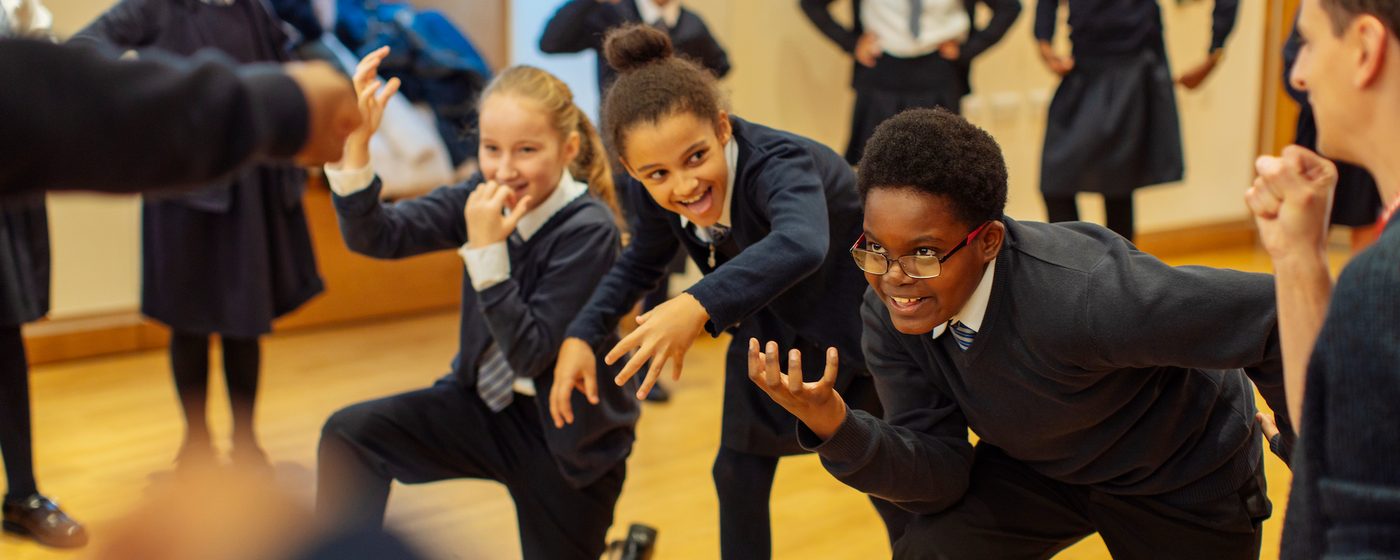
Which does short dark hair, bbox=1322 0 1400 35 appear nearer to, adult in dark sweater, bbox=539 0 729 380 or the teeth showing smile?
Answer: the teeth showing smile

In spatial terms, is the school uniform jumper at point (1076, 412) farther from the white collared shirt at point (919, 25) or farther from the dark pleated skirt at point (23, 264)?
the white collared shirt at point (919, 25)

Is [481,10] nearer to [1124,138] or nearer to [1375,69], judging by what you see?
[1124,138]

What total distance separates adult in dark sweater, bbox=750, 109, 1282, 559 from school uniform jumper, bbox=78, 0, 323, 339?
1.62 metres

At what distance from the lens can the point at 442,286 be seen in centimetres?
466

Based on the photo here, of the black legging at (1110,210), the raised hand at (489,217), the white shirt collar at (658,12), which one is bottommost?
the black legging at (1110,210)

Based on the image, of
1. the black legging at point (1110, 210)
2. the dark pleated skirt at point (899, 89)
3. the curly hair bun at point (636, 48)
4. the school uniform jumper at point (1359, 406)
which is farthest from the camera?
the dark pleated skirt at point (899, 89)

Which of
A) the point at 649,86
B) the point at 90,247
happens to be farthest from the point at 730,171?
the point at 90,247

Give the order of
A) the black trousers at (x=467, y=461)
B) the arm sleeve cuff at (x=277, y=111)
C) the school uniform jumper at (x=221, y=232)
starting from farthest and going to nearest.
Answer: the school uniform jumper at (x=221, y=232) < the black trousers at (x=467, y=461) < the arm sleeve cuff at (x=277, y=111)

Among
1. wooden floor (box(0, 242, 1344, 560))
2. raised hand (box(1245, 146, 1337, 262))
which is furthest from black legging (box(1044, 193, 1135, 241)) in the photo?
raised hand (box(1245, 146, 1337, 262))

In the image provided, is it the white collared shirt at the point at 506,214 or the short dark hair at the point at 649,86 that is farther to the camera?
the white collared shirt at the point at 506,214

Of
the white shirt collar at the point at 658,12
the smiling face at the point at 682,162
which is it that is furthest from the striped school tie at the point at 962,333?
the white shirt collar at the point at 658,12

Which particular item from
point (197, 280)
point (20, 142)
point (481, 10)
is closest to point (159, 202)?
point (197, 280)

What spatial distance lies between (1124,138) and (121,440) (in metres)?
2.83

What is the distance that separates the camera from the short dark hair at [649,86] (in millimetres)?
1904
